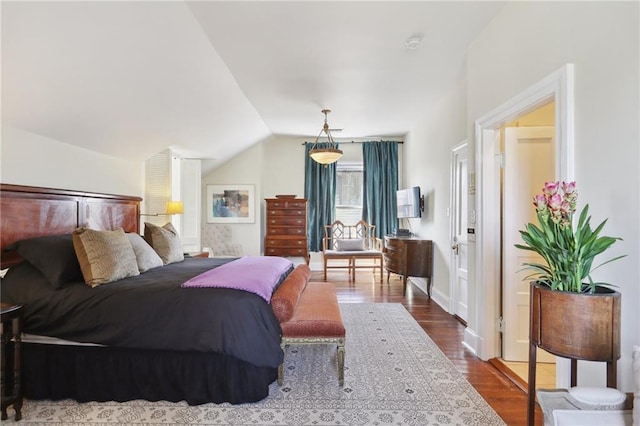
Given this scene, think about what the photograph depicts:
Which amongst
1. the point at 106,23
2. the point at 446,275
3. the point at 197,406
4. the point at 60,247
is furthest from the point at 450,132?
the point at 60,247

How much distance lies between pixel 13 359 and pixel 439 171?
188 inches

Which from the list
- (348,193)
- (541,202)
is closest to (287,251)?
(348,193)

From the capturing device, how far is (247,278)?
230 cm

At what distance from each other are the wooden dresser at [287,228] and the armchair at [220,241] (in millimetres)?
718

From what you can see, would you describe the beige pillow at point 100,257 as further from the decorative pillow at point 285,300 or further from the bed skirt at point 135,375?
the decorative pillow at point 285,300

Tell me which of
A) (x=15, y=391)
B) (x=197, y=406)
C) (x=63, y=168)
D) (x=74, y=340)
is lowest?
(x=197, y=406)

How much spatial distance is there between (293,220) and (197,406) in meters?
4.14

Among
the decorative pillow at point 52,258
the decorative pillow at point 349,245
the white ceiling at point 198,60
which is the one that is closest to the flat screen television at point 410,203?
the decorative pillow at point 349,245

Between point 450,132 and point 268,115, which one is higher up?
point 268,115

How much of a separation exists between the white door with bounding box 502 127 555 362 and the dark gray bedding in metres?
2.02

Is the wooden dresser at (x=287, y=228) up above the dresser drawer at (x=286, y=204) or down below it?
below

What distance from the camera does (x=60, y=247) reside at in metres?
2.27

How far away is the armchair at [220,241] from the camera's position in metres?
6.20

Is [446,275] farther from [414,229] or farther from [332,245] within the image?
[332,245]
